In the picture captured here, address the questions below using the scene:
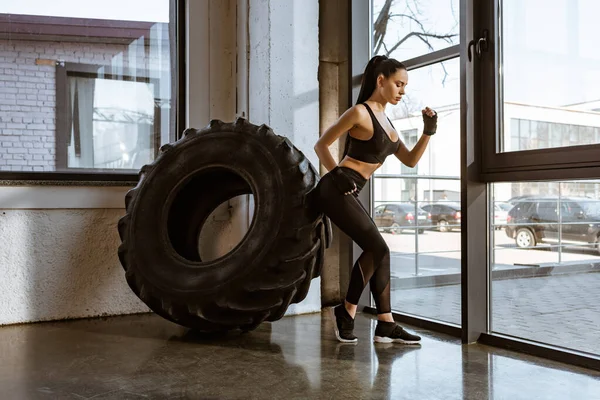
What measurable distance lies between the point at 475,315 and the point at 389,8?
1971mm

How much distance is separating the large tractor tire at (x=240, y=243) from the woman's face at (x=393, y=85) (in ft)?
1.77

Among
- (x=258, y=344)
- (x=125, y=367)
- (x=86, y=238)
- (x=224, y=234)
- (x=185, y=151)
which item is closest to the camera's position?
(x=125, y=367)

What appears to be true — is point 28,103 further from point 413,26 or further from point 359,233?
point 413,26

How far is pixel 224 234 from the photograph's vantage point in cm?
390

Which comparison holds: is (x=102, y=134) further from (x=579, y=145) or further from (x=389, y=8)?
(x=579, y=145)

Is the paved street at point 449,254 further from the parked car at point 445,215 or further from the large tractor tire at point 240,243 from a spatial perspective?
the large tractor tire at point 240,243

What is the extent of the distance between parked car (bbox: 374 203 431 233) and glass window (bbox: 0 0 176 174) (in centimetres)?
150

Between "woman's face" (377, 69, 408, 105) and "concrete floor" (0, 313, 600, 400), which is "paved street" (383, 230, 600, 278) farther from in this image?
"woman's face" (377, 69, 408, 105)

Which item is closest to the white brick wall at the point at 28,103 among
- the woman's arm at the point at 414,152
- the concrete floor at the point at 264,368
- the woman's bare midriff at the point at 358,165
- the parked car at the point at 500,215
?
the concrete floor at the point at 264,368

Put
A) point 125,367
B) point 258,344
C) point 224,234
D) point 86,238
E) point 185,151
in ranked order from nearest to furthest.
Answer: point 125,367 < point 258,344 < point 185,151 < point 86,238 < point 224,234

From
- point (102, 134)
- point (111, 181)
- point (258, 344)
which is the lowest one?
point (258, 344)

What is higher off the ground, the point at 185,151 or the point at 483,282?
the point at 185,151

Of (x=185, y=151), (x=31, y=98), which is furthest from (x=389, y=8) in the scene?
(x=31, y=98)

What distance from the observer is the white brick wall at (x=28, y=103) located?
353 cm
